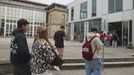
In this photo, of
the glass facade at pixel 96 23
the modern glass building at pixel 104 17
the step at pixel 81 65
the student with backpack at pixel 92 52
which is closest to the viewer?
the student with backpack at pixel 92 52

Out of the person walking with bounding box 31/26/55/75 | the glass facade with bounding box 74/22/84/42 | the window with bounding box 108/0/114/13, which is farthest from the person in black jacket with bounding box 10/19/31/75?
the glass facade with bounding box 74/22/84/42

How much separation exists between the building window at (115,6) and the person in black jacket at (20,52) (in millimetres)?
21122

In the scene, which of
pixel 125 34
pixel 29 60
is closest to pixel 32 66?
pixel 29 60

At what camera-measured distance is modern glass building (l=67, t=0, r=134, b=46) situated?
2339 centimetres

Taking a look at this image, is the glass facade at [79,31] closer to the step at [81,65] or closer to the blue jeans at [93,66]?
the step at [81,65]

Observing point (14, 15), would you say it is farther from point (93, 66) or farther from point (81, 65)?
point (93, 66)

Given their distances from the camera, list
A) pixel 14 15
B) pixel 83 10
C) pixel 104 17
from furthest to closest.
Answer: pixel 14 15 → pixel 83 10 → pixel 104 17

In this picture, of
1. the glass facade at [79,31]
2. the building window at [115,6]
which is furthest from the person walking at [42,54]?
the glass facade at [79,31]

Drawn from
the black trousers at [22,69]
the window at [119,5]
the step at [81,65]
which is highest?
the window at [119,5]

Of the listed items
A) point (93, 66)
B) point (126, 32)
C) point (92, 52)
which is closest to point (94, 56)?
point (92, 52)

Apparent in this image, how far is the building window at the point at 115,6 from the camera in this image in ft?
81.8

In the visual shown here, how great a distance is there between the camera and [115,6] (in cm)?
2578

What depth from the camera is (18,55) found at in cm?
453

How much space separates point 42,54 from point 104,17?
78.1 ft
